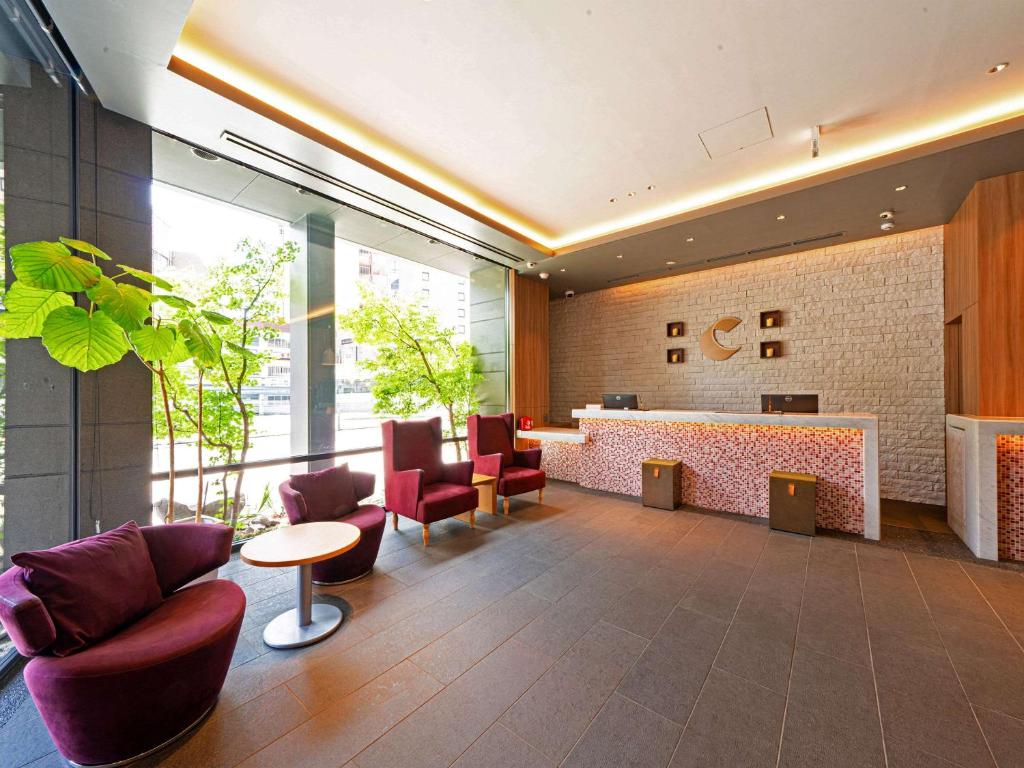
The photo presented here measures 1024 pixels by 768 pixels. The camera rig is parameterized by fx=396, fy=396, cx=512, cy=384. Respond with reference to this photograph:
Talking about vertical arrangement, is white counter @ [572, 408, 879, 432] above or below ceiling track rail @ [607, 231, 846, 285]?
below

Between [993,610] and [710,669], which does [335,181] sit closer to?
[710,669]

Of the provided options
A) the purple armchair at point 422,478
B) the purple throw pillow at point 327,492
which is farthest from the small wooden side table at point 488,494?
the purple throw pillow at point 327,492

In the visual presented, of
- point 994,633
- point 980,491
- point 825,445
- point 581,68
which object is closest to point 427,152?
point 581,68

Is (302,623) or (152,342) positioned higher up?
(152,342)

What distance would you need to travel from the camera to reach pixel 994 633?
7.75 ft

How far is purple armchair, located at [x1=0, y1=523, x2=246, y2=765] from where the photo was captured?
150 centimetres

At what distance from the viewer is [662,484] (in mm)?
4922

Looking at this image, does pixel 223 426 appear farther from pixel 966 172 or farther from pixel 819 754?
pixel 966 172

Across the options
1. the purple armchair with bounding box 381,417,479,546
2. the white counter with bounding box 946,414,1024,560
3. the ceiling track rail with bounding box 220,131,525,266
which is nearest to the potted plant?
the ceiling track rail with bounding box 220,131,525,266

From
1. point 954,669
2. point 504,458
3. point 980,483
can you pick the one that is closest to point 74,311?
point 504,458

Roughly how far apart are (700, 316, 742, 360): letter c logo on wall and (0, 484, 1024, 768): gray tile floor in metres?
3.24

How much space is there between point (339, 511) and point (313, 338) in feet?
6.37

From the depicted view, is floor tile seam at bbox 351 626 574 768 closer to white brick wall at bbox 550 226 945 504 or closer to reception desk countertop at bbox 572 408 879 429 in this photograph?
reception desk countertop at bbox 572 408 879 429

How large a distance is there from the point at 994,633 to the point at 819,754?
5.88 feet
